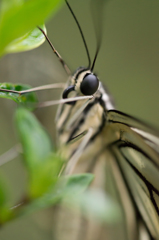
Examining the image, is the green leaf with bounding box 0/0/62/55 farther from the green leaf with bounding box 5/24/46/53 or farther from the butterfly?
the butterfly

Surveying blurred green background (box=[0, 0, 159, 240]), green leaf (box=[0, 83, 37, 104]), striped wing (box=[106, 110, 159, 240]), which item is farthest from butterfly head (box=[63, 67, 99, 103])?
blurred green background (box=[0, 0, 159, 240])

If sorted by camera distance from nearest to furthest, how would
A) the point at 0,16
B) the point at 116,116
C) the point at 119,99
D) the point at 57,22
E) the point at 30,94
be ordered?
1. the point at 0,16
2. the point at 30,94
3. the point at 116,116
4. the point at 57,22
5. the point at 119,99

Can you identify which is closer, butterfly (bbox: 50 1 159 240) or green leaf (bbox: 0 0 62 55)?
green leaf (bbox: 0 0 62 55)

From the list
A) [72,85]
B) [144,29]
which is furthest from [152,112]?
[72,85]

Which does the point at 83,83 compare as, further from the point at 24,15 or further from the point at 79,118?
the point at 24,15

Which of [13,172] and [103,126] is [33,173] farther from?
[13,172]

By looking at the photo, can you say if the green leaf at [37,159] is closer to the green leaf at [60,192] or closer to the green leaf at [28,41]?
the green leaf at [60,192]
